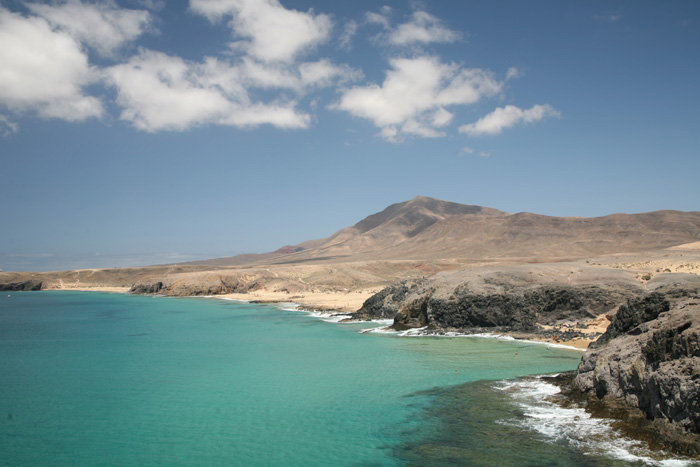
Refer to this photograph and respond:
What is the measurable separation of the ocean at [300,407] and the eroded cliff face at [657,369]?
1104mm

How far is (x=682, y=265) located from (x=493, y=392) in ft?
118

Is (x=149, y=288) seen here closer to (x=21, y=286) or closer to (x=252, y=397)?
(x=21, y=286)

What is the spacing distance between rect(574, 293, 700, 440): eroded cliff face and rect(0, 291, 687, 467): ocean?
43.5 inches

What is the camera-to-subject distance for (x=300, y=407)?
15258mm

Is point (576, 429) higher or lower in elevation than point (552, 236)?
lower

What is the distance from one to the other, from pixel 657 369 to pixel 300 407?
33.9 ft

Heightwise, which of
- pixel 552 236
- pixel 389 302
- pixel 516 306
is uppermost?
pixel 552 236

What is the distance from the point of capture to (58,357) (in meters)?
25.5

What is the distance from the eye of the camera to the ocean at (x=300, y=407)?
11.2 metres

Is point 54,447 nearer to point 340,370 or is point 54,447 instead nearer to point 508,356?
point 340,370

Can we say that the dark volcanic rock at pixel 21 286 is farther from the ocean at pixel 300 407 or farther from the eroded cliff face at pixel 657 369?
the eroded cliff face at pixel 657 369

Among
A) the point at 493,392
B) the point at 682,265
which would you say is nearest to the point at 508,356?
the point at 493,392

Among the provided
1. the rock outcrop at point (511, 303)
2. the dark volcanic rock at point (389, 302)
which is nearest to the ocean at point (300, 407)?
the rock outcrop at point (511, 303)

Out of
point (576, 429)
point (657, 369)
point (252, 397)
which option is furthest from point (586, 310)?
point (252, 397)
